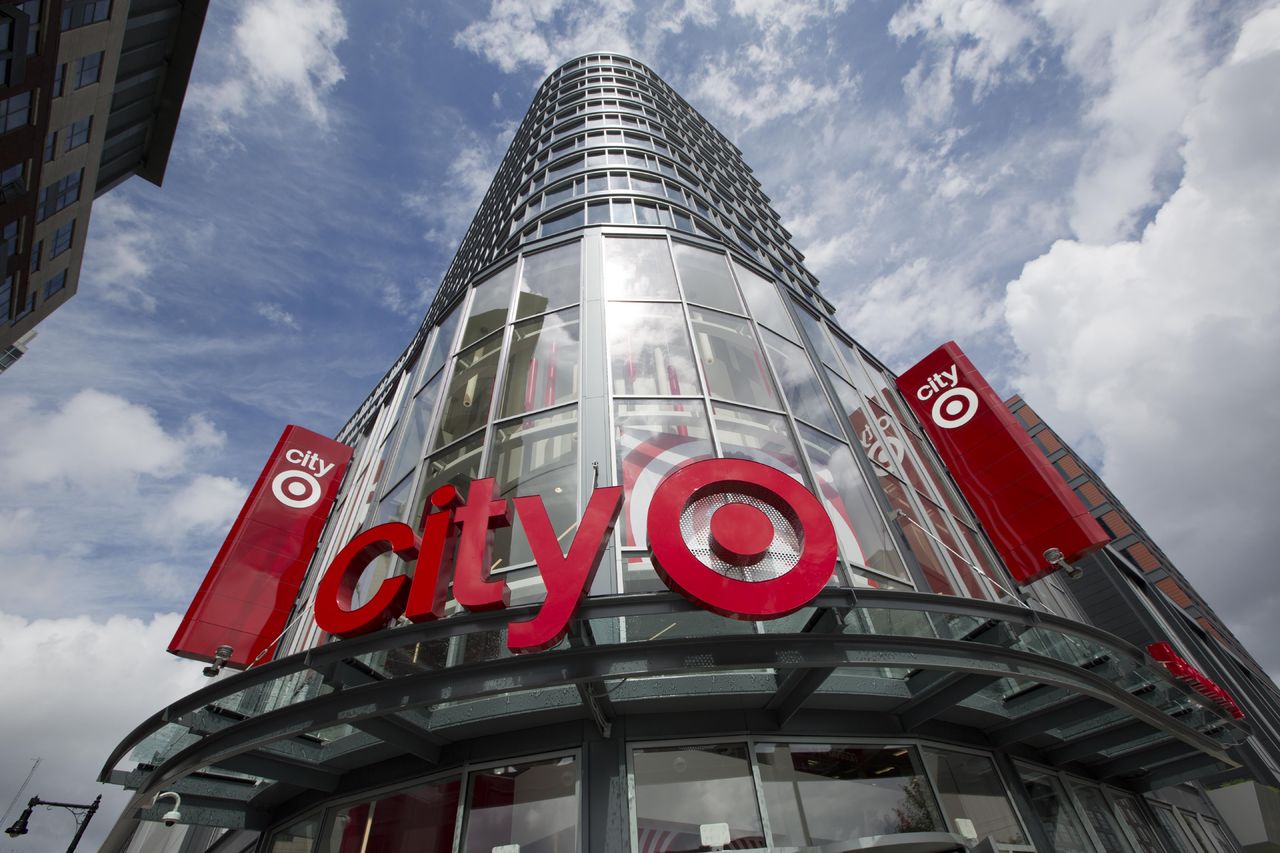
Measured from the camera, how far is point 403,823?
8.15 metres

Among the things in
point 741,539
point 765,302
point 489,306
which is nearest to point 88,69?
point 489,306

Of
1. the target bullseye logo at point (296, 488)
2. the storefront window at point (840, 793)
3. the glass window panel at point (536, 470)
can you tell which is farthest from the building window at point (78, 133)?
the storefront window at point (840, 793)

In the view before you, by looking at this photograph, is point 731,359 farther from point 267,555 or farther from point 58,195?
point 58,195

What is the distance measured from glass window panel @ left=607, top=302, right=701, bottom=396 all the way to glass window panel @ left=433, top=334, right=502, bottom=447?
8.94 ft

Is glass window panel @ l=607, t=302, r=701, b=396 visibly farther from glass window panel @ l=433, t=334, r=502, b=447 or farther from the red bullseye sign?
the red bullseye sign

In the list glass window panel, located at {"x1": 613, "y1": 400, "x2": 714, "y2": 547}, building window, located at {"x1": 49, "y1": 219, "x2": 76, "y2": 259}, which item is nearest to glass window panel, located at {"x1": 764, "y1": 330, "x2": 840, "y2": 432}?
glass window panel, located at {"x1": 613, "y1": 400, "x2": 714, "y2": 547}

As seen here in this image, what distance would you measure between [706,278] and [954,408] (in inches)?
348

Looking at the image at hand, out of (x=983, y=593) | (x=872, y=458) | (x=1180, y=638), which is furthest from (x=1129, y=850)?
(x=1180, y=638)

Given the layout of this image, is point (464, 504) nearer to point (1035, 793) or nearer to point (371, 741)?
point (371, 741)

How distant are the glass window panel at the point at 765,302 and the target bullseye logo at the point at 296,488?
13.0 metres

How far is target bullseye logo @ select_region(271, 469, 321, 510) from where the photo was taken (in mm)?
16656

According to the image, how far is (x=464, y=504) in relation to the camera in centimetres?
821

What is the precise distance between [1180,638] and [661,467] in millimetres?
55143

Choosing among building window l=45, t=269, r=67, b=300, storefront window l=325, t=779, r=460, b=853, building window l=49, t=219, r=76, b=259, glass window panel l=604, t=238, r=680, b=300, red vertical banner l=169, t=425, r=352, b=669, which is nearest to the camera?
storefront window l=325, t=779, r=460, b=853
